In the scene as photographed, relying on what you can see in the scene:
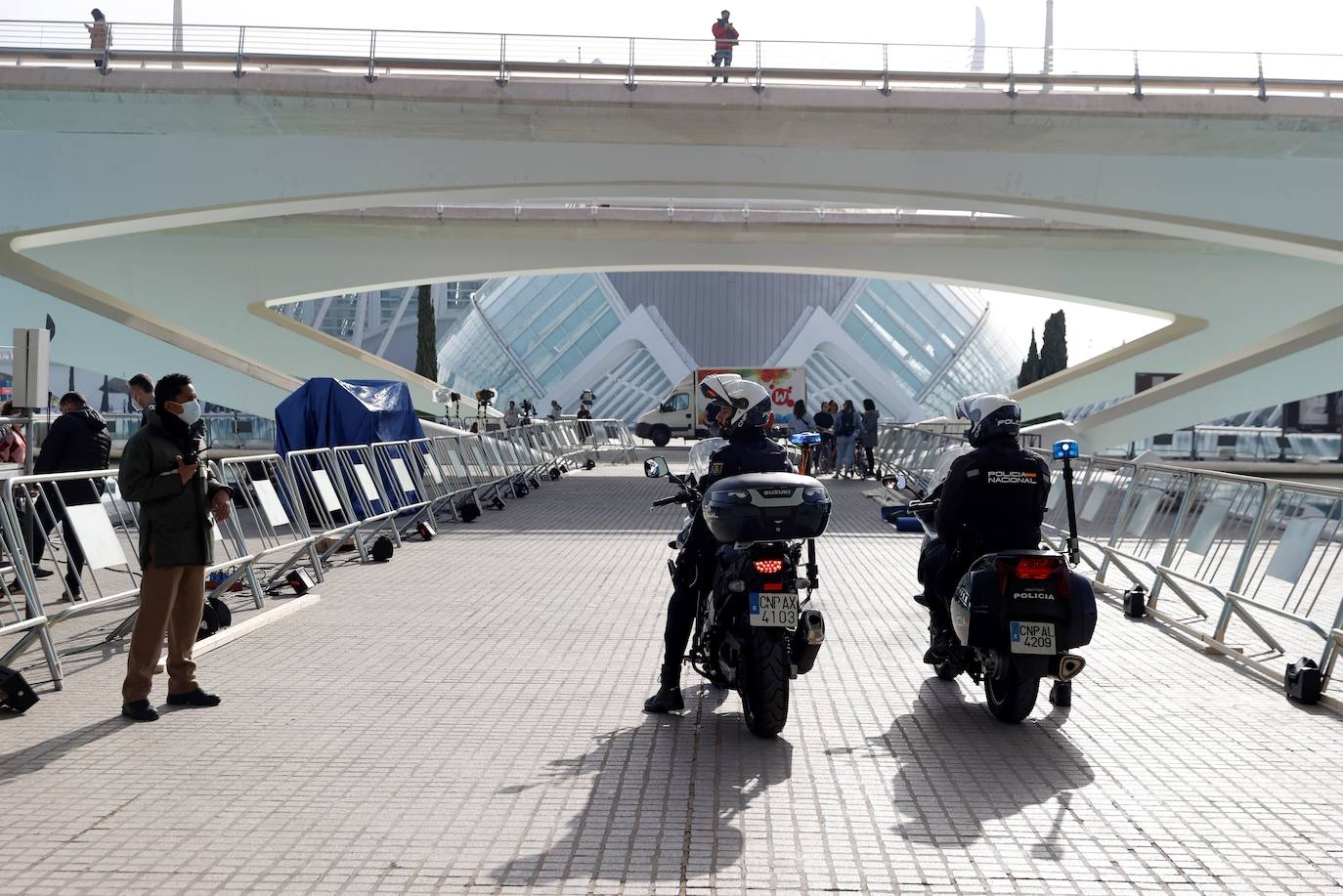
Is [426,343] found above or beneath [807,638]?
above

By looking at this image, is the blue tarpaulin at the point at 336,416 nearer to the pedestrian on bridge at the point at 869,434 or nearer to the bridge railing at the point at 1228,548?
the bridge railing at the point at 1228,548

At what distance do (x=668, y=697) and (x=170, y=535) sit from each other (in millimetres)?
2565

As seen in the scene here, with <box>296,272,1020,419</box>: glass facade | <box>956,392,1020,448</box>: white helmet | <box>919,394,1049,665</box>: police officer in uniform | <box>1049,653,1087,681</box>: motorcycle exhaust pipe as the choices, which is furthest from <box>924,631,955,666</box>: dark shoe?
<box>296,272,1020,419</box>: glass facade

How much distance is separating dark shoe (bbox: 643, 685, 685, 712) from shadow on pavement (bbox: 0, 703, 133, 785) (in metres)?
2.50

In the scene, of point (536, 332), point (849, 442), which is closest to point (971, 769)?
point (849, 442)

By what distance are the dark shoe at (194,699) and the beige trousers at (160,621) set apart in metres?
0.03

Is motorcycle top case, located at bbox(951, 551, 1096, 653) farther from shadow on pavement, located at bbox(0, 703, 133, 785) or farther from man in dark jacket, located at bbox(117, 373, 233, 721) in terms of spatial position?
shadow on pavement, located at bbox(0, 703, 133, 785)

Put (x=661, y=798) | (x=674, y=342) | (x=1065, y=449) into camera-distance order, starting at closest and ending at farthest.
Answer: (x=661, y=798) → (x=1065, y=449) → (x=674, y=342)

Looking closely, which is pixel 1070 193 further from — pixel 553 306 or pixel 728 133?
pixel 553 306

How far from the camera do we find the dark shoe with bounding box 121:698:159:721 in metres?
6.34

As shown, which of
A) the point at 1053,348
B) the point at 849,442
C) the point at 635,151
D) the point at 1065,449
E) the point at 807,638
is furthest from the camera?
the point at 1053,348

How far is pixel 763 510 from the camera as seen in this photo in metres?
5.98

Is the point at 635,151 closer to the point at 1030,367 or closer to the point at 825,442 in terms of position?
the point at 825,442

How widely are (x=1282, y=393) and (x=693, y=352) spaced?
123 ft
